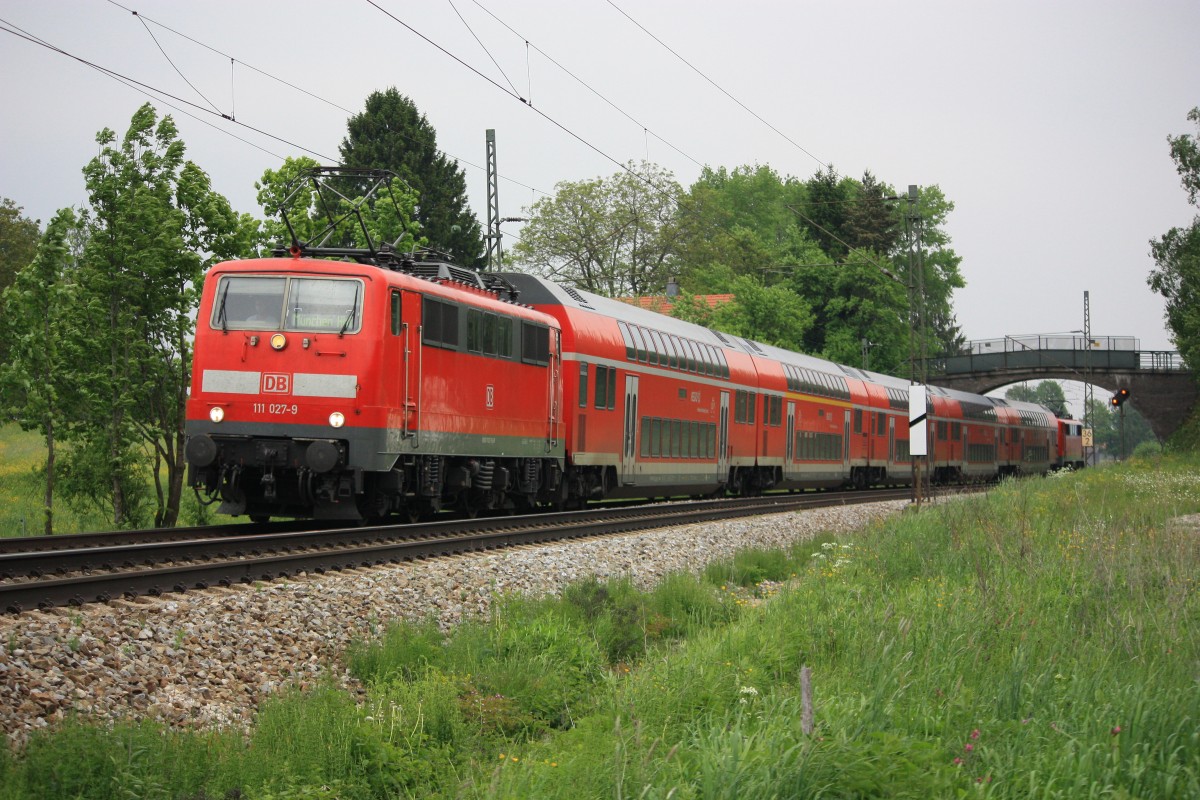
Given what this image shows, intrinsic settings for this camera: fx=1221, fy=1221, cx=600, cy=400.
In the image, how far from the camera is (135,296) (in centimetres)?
2105

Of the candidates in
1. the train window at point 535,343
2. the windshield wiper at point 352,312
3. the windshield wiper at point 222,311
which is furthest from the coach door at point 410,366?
the train window at point 535,343

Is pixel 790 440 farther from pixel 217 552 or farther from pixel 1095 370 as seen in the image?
pixel 1095 370

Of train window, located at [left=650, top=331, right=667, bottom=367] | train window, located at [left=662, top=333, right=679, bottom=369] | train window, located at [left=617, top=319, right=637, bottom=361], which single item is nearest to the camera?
train window, located at [left=617, top=319, right=637, bottom=361]

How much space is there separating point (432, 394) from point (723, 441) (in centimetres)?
1410

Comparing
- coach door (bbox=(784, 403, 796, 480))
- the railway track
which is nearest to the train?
the railway track

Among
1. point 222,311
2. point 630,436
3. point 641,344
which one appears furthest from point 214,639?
point 641,344

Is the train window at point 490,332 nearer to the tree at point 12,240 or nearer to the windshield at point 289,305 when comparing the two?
the windshield at point 289,305

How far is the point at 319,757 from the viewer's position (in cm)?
662

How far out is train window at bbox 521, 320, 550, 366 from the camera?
18531 millimetres

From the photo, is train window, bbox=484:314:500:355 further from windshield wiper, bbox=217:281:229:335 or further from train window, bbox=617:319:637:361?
train window, bbox=617:319:637:361

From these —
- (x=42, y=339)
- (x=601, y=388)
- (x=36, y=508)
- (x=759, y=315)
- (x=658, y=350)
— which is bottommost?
(x=36, y=508)

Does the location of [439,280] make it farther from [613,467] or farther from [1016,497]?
[1016,497]

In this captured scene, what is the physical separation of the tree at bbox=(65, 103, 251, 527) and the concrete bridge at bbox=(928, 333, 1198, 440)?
55.8 meters

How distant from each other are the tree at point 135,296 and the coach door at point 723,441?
1164 centimetres
